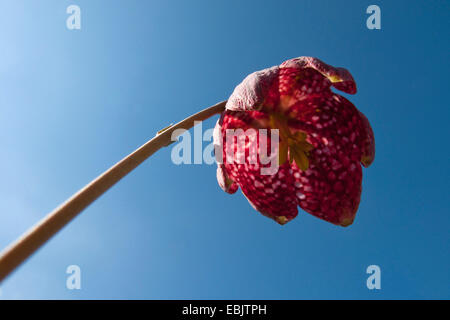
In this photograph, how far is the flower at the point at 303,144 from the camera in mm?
799

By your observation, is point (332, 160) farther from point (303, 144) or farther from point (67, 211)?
point (67, 211)

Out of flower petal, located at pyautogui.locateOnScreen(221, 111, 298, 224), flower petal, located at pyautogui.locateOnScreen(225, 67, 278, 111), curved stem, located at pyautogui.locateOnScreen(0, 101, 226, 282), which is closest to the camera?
curved stem, located at pyautogui.locateOnScreen(0, 101, 226, 282)

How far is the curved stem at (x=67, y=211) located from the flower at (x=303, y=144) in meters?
0.31

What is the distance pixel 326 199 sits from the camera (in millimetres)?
827

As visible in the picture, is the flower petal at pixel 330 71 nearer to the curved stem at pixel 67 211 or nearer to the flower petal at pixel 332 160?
the flower petal at pixel 332 160

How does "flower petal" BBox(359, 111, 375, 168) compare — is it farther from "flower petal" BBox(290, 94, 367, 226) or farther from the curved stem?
the curved stem

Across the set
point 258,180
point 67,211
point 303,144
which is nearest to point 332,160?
point 303,144

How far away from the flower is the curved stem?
1.03ft

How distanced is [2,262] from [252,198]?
25.3 inches

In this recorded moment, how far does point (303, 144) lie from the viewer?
86cm

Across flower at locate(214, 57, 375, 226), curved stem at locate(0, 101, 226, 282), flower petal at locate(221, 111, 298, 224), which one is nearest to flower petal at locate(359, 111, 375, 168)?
flower at locate(214, 57, 375, 226)

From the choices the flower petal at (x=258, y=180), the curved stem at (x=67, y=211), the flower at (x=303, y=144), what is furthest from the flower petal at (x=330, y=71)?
the curved stem at (x=67, y=211)

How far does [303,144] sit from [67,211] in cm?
64

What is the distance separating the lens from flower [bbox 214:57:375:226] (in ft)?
2.62
